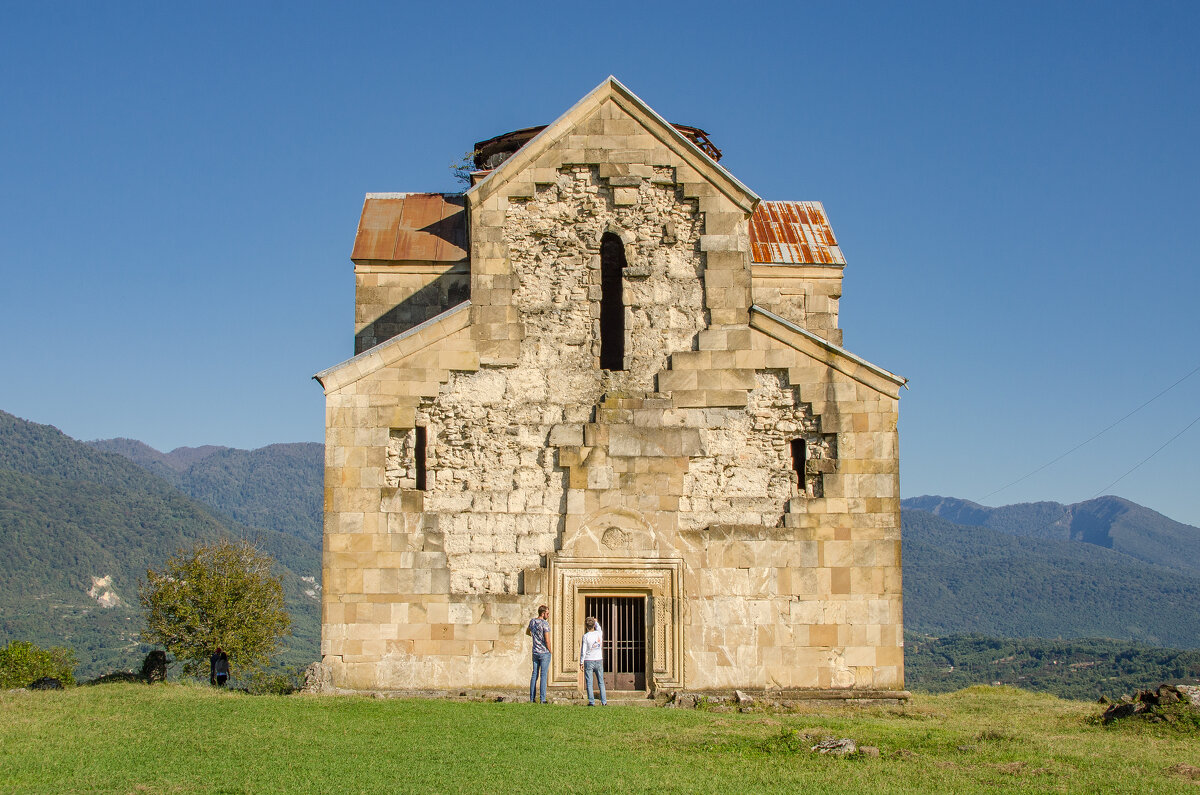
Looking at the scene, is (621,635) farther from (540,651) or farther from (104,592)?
(104,592)

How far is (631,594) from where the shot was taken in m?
17.1

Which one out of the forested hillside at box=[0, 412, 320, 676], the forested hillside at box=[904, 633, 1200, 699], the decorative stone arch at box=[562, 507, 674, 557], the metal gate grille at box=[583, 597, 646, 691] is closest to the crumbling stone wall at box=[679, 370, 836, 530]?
the decorative stone arch at box=[562, 507, 674, 557]

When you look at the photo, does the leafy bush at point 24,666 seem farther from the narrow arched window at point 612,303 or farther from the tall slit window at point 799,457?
the tall slit window at point 799,457

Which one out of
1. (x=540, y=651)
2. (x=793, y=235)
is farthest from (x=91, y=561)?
(x=540, y=651)

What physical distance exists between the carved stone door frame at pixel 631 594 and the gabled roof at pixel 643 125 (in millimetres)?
5750

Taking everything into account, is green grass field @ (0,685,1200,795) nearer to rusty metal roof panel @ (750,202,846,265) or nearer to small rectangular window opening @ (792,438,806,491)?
small rectangular window opening @ (792,438,806,491)

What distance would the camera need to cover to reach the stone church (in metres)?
16.9

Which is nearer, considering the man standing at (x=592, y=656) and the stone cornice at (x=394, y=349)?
the man standing at (x=592, y=656)

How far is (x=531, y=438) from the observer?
17.4 meters

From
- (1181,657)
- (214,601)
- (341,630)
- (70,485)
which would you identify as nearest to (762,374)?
(341,630)

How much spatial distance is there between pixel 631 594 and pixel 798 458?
324cm

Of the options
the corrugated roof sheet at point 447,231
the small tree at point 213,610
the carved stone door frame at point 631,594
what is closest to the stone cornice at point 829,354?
the corrugated roof sheet at point 447,231

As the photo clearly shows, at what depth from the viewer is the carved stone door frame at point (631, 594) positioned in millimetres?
16859

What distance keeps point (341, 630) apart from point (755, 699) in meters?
6.00
